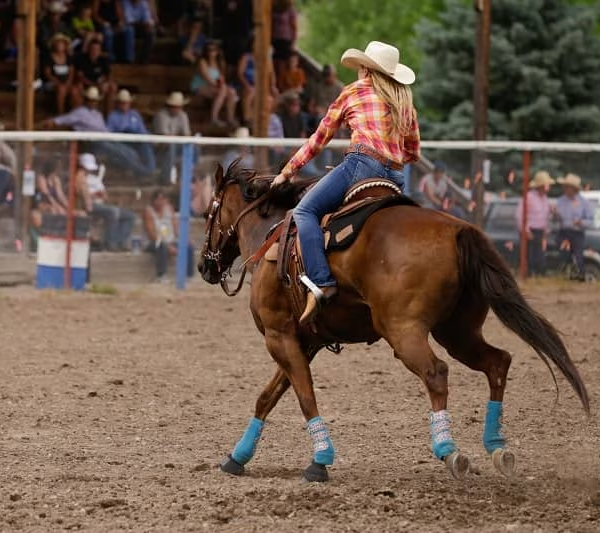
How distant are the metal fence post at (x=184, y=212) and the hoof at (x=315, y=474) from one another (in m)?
10.2

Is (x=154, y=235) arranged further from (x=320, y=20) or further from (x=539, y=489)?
(x=320, y=20)

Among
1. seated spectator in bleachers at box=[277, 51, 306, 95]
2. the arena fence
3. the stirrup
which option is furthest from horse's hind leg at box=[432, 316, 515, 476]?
seated spectator in bleachers at box=[277, 51, 306, 95]

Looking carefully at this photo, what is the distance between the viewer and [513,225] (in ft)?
59.7

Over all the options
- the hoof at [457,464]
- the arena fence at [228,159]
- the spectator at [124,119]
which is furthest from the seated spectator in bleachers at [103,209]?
the hoof at [457,464]

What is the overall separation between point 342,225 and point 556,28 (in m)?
19.2

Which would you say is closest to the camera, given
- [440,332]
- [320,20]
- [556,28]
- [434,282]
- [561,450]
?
[434,282]

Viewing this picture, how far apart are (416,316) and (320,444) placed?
0.91m

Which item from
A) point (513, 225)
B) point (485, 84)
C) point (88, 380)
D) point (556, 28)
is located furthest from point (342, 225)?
point (556, 28)

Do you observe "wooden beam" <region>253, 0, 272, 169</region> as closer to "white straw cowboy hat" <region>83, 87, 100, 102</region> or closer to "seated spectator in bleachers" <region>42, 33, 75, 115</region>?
"white straw cowboy hat" <region>83, 87, 100, 102</region>

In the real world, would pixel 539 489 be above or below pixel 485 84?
below

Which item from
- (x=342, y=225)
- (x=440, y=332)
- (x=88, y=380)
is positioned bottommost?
(x=88, y=380)

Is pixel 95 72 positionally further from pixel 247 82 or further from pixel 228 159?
pixel 228 159

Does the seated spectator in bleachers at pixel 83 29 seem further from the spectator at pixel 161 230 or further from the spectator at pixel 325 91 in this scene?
the spectator at pixel 161 230

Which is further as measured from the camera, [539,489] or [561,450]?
[561,450]
